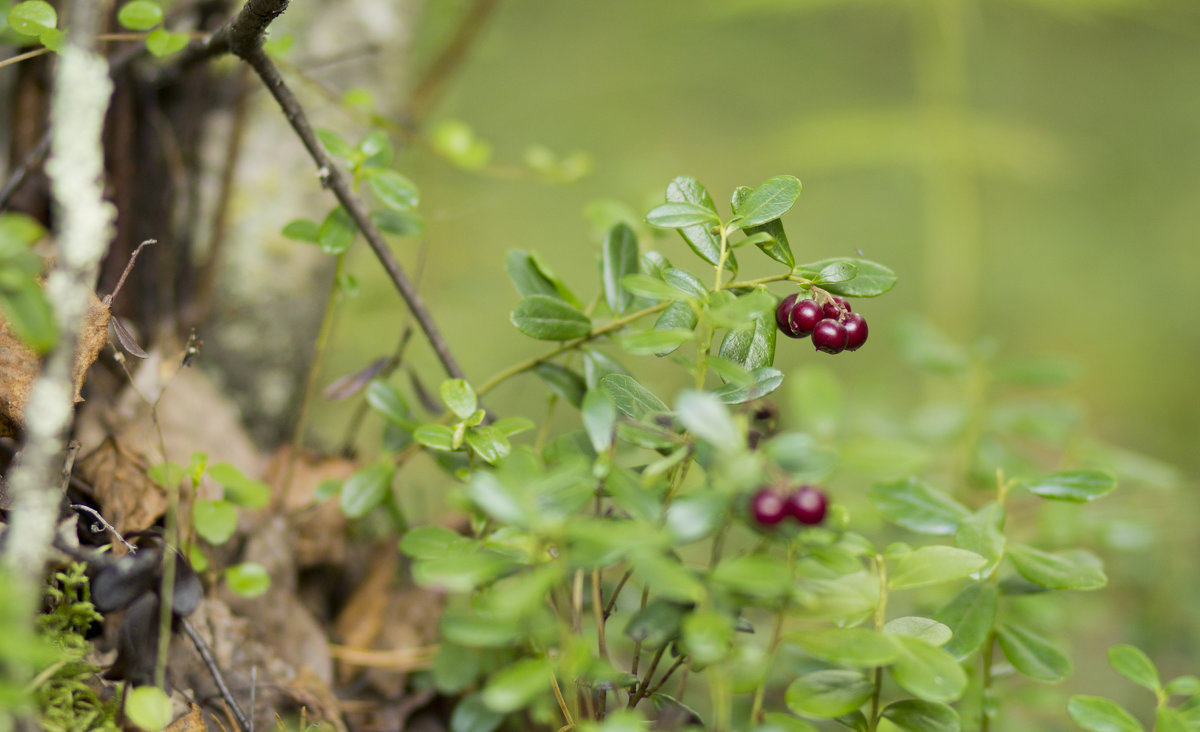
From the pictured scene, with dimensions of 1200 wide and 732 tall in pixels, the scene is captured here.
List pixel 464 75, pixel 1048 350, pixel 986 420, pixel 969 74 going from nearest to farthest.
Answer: pixel 986 420
pixel 464 75
pixel 1048 350
pixel 969 74

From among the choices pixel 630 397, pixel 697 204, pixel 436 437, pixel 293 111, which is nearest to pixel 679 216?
pixel 697 204

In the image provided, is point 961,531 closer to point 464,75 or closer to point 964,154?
point 964,154

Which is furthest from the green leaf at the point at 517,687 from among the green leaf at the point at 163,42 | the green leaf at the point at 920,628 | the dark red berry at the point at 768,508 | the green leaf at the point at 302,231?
the green leaf at the point at 163,42

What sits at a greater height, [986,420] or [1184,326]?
[986,420]

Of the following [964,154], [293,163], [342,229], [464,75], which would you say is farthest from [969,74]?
[342,229]

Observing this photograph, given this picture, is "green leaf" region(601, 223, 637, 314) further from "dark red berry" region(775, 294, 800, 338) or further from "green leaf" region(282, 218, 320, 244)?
"green leaf" region(282, 218, 320, 244)

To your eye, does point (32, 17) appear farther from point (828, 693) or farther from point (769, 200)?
point (828, 693)

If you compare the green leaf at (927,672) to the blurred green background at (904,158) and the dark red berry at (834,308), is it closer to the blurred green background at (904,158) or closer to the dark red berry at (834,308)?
the dark red berry at (834,308)
